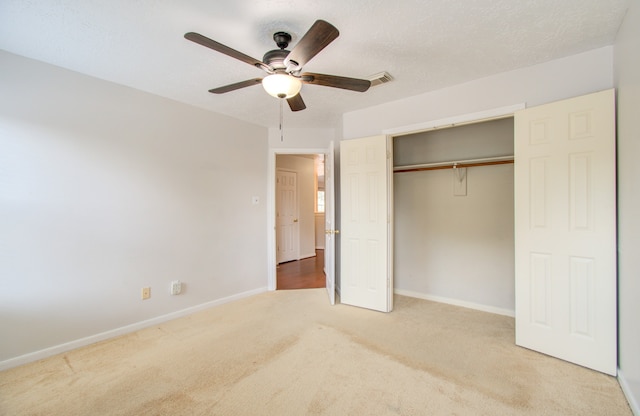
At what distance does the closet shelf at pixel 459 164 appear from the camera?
2994 millimetres

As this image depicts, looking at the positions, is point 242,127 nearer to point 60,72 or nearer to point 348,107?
point 348,107

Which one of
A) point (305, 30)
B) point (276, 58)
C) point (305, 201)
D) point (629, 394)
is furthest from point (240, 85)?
point (305, 201)

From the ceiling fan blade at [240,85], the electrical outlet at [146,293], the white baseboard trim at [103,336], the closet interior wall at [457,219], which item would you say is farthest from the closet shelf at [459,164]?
the electrical outlet at [146,293]

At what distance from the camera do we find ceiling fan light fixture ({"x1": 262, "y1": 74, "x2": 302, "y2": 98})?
1750 mm

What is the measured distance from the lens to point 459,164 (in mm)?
3277

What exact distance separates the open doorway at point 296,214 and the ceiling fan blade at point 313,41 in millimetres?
3959

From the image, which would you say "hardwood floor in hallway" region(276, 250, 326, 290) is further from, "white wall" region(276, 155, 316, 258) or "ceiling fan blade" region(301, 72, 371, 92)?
"ceiling fan blade" region(301, 72, 371, 92)

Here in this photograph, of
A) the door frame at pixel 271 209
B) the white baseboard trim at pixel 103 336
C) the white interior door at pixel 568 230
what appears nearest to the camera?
the white interior door at pixel 568 230

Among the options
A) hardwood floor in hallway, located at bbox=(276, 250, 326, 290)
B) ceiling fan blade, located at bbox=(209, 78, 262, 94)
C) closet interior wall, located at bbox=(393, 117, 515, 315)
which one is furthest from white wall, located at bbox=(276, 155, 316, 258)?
ceiling fan blade, located at bbox=(209, 78, 262, 94)

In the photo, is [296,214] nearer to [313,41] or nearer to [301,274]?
[301,274]

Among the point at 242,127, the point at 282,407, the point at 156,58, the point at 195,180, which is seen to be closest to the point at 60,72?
the point at 156,58

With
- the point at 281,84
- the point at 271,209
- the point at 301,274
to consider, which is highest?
the point at 281,84

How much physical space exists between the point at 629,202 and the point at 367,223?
2143 millimetres

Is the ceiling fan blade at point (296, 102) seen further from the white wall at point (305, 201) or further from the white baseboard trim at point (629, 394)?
the white wall at point (305, 201)
